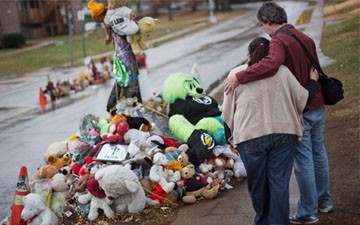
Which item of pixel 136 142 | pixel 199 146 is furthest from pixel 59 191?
pixel 199 146

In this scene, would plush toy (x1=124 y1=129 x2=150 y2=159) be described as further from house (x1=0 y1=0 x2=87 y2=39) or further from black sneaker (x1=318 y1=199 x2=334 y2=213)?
house (x1=0 y1=0 x2=87 y2=39)

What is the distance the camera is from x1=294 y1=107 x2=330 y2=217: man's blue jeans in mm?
4441

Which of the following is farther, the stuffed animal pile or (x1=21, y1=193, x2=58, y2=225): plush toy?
the stuffed animal pile

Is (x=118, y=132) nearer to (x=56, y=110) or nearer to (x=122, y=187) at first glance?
(x=122, y=187)

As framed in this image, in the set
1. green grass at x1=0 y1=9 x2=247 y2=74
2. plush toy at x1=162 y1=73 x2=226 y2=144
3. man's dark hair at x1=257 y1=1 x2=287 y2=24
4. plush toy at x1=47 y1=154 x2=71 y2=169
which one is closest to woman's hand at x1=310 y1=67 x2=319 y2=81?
A: man's dark hair at x1=257 y1=1 x2=287 y2=24

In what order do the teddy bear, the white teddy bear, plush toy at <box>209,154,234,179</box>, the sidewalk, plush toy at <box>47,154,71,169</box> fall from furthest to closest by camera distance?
the teddy bear < plush toy at <box>47,154,71,169</box> < plush toy at <box>209,154,234,179</box> < the white teddy bear < the sidewalk

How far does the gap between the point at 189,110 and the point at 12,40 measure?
1275 inches

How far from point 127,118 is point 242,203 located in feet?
6.87

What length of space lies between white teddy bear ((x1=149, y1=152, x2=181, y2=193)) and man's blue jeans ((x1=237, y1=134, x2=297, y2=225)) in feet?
4.81

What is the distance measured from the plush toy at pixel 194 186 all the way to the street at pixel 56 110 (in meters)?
2.26

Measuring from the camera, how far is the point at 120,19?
26.0 feet

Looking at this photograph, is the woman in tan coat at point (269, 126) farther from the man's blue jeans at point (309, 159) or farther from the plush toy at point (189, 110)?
the plush toy at point (189, 110)

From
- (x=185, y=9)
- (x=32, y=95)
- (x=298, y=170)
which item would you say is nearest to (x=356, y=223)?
(x=298, y=170)

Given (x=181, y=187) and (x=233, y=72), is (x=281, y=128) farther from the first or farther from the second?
(x=181, y=187)
